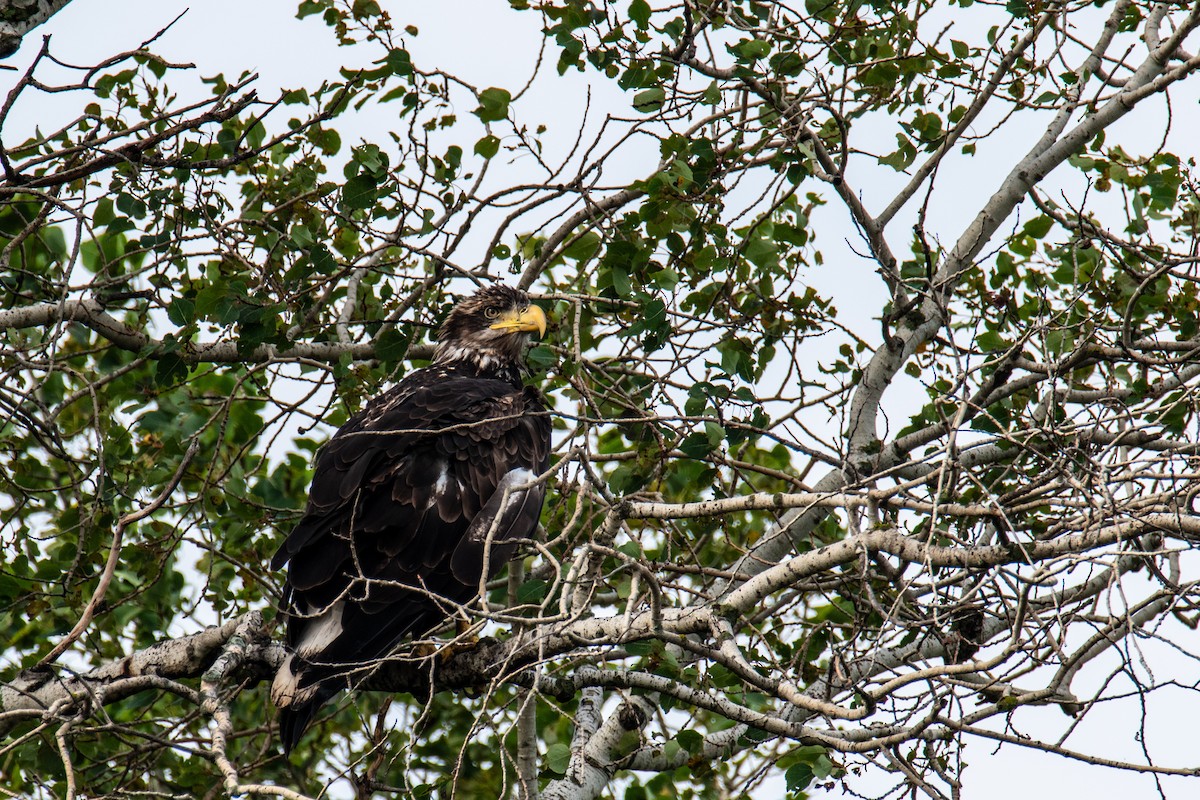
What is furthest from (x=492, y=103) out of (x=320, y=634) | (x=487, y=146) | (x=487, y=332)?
(x=320, y=634)

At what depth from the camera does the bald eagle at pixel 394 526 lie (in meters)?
4.91

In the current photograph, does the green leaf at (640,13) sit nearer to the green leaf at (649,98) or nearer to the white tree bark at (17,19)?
the green leaf at (649,98)

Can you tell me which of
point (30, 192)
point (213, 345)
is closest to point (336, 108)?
point (213, 345)

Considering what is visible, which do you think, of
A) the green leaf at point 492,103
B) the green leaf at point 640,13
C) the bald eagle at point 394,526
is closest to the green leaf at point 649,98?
the green leaf at point 640,13

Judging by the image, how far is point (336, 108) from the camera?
16.5 feet

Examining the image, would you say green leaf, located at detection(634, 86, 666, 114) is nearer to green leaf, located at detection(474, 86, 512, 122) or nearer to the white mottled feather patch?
green leaf, located at detection(474, 86, 512, 122)

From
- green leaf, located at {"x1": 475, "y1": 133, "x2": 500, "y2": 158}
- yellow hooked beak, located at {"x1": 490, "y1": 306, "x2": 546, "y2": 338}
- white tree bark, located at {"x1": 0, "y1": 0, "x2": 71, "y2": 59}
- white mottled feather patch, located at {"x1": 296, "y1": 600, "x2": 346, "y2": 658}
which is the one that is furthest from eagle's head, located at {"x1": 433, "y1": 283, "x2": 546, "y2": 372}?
white tree bark, located at {"x1": 0, "y1": 0, "x2": 71, "y2": 59}

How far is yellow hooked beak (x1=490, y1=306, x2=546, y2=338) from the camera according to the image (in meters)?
6.65

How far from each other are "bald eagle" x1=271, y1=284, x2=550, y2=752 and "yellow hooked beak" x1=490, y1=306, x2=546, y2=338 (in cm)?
89

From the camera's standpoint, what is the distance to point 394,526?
525 cm

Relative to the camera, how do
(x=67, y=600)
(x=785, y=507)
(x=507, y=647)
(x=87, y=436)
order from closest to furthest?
(x=785, y=507) → (x=507, y=647) → (x=67, y=600) → (x=87, y=436)

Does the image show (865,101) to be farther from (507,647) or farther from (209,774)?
(209,774)

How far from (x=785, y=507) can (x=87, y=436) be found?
183 inches

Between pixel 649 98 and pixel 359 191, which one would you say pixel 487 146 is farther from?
pixel 649 98
